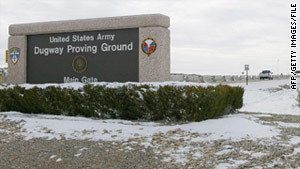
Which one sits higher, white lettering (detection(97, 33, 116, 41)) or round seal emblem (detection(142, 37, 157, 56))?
white lettering (detection(97, 33, 116, 41))

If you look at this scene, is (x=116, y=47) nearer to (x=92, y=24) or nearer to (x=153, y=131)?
(x=92, y=24)

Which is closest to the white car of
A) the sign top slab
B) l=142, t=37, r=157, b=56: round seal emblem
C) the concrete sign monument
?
the concrete sign monument

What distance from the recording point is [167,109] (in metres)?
9.54

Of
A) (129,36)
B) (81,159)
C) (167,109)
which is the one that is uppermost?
(129,36)

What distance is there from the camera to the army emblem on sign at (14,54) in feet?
45.8

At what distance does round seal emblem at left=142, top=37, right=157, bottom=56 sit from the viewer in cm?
1151

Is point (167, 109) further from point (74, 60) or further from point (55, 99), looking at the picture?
point (74, 60)

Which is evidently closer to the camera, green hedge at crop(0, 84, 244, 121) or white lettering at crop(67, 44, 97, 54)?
green hedge at crop(0, 84, 244, 121)

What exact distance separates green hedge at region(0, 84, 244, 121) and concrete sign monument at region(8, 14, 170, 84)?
1635 mm

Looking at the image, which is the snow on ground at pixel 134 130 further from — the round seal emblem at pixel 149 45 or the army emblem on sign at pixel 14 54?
the army emblem on sign at pixel 14 54

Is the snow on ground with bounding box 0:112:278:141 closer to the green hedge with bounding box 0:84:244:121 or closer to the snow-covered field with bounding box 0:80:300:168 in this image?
the snow-covered field with bounding box 0:80:300:168

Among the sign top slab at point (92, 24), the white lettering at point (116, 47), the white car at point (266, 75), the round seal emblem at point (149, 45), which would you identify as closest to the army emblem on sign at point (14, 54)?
the sign top slab at point (92, 24)

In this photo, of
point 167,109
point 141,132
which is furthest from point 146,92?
point 141,132

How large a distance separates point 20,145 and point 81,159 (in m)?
1.89
